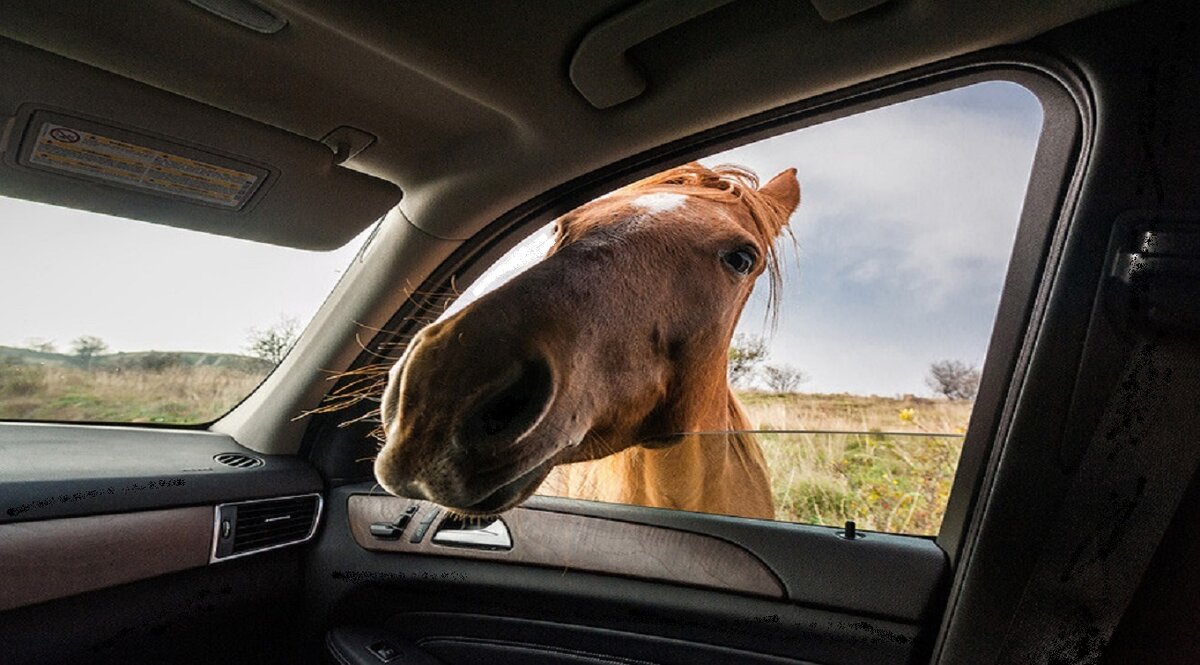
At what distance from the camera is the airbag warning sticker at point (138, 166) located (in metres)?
1.44

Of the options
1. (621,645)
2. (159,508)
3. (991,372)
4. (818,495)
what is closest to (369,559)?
(159,508)

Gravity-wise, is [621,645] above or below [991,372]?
below

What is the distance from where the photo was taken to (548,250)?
168 centimetres

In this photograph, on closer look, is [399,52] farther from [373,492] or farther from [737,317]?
[373,492]

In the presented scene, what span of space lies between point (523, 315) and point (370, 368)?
1220 mm

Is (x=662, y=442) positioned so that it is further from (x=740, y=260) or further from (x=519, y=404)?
(x=519, y=404)

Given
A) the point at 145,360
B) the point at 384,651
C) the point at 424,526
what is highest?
the point at 145,360

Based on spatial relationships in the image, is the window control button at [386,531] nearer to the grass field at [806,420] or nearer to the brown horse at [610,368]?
the brown horse at [610,368]

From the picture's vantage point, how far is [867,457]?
1439 millimetres

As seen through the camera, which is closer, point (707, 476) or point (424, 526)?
point (707, 476)

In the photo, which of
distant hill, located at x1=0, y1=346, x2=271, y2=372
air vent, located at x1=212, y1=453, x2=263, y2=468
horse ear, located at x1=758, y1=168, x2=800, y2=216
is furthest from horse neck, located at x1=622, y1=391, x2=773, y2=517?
distant hill, located at x1=0, y1=346, x2=271, y2=372

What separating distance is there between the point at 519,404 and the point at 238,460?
1552mm

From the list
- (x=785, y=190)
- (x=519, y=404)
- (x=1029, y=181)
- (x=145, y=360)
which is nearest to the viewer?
(x=519, y=404)

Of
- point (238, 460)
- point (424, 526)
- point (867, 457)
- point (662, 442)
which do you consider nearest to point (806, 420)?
point (867, 457)
